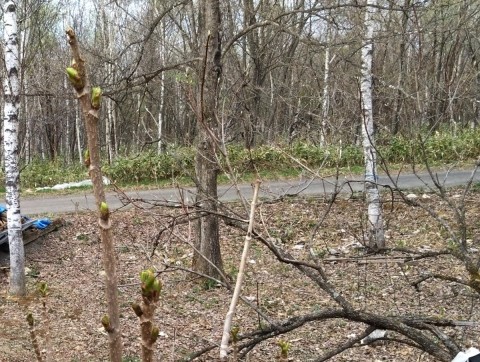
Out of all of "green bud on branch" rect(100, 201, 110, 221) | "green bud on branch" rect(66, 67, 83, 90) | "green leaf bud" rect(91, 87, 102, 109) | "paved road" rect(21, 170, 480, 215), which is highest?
"green bud on branch" rect(66, 67, 83, 90)

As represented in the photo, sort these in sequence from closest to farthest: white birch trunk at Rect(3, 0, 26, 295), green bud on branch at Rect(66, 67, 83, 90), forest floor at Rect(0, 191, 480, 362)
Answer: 1. green bud on branch at Rect(66, 67, 83, 90)
2. forest floor at Rect(0, 191, 480, 362)
3. white birch trunk at Rect(3, 0, 26, 295)

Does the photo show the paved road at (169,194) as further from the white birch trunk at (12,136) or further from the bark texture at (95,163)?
the bark texture at (95,163)

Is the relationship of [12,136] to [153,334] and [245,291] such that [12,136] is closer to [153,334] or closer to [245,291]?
[245,291]

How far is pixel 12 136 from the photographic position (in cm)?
765

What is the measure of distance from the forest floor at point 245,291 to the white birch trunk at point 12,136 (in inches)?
18.1

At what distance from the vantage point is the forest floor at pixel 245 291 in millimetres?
6035

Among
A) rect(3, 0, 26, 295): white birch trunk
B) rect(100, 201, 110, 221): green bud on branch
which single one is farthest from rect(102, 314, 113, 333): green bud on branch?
rect(3, 0, 26, 295): white birch trunk

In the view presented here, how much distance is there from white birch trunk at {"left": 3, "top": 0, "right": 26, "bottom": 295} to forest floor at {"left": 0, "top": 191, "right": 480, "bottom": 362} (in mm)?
459

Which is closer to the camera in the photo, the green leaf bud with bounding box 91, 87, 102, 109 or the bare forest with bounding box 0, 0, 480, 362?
the green leaf bud with bounding box 91, 87, 102, 109

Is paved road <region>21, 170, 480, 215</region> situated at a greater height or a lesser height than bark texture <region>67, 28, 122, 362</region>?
lesser

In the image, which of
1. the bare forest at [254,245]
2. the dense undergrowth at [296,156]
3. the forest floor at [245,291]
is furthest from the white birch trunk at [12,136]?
the dense undergrowth at [296,156]

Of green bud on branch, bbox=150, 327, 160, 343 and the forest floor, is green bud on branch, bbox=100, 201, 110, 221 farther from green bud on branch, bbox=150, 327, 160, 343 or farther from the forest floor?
the forest floor

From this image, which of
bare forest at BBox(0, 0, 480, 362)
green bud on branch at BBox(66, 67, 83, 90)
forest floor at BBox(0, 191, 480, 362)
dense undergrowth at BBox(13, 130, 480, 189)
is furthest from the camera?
dense undergrowth at BBox(13, 130, 480, 189)

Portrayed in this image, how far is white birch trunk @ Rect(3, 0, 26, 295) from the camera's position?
291 inches
